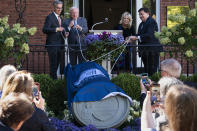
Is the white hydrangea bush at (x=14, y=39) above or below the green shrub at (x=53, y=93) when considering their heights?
above

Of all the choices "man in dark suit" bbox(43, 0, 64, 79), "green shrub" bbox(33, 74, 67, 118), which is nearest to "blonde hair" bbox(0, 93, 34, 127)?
"green shrub" bbox(33, 74, 67, 118)

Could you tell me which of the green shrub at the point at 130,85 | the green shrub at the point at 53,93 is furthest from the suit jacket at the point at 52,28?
the green shrub at the point at 130,85

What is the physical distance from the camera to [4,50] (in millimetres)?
7789

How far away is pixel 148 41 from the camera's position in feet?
29.2

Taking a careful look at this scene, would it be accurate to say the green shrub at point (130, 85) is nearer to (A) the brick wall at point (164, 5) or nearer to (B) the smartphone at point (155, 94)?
(A) the brick wall at point (164, 5)

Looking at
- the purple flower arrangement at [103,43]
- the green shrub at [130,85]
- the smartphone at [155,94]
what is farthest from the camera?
the purple flower arrangement at [103,43]

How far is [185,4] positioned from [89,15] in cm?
483

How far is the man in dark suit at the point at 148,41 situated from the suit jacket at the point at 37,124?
5.08 meters

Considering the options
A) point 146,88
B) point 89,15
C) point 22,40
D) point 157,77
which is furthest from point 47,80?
point 89,15

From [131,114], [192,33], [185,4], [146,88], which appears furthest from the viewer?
[185,4]

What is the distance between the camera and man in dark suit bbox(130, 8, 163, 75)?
8789mm

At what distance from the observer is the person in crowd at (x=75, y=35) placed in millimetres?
8703

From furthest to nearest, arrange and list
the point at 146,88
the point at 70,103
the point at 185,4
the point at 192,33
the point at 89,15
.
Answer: the point at 89,15, the point at 185,4, the point at 192,33, the point at 70,103, the point at 146,88

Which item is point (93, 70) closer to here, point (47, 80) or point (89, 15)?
point (47, 80)
